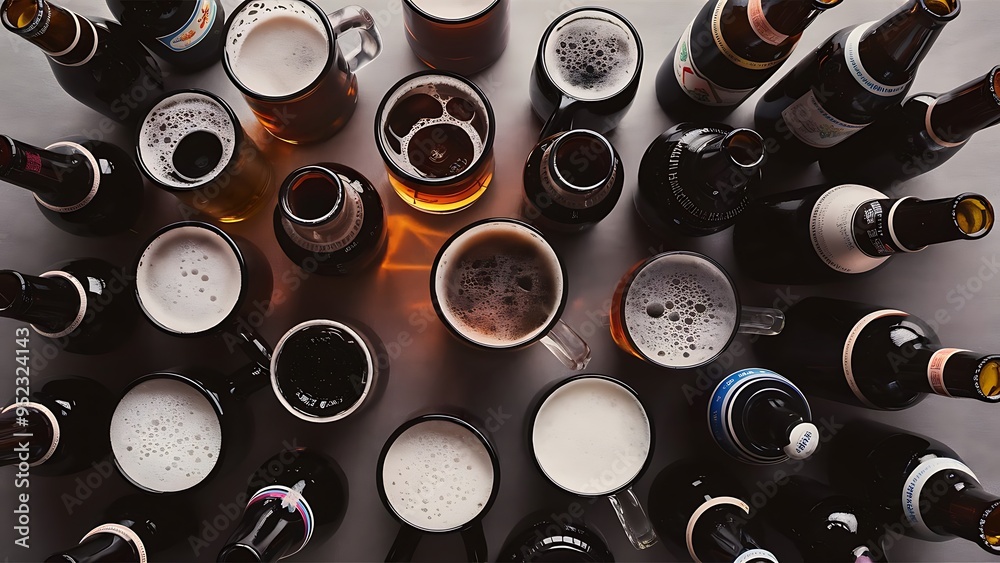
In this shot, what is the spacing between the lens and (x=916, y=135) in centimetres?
108

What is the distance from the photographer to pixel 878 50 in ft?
3.24

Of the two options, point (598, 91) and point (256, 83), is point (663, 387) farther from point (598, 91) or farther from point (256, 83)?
point (256, 83)

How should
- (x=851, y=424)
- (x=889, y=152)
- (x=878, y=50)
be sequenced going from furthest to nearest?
1. (x=851, y=424)
2. (x=889, y=152)
3. (x=878, y=50)

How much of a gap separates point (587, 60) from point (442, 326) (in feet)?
2.12

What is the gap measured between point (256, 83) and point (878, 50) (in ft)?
3.78

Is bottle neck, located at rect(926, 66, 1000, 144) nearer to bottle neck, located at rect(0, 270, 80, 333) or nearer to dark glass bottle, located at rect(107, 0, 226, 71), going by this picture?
dark glass bottle, located at rect(107, 0, 226, 71)

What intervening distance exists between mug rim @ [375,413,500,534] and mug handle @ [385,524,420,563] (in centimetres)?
5

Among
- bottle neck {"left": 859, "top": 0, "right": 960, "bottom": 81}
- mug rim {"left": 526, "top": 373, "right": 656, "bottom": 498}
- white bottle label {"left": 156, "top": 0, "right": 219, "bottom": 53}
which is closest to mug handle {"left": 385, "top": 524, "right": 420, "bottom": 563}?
mug rim {"left": 526, "top": 373, "right": 656, "bottom": 498}

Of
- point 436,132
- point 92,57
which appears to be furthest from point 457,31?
point 92,57

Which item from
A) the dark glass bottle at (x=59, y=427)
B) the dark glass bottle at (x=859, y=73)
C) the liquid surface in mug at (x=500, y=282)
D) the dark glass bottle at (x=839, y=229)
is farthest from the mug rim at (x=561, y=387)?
the dark glass bottle at (x=59, y=427)

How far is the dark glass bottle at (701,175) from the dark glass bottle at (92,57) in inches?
40.8

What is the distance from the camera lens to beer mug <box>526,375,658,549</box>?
110cm

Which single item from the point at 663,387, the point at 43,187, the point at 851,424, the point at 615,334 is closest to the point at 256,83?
the point at 43,187

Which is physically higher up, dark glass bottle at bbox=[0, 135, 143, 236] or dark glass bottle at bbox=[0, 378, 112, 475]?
dark glass bottle at bbox=[0, 135, 143, 236]
